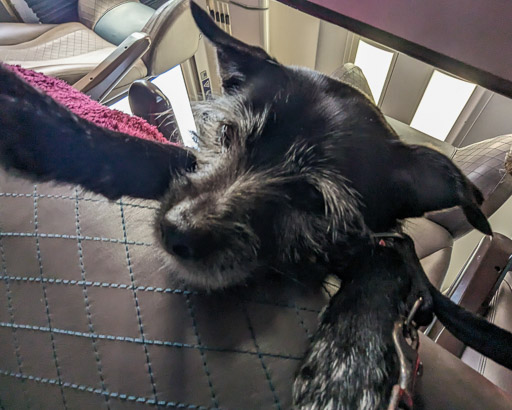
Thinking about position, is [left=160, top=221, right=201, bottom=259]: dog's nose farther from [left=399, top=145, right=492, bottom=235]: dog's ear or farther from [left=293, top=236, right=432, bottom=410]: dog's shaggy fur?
[left=399, top=145, right=492, bottom=235]: dog's ear

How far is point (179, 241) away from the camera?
48cm

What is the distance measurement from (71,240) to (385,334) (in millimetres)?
440

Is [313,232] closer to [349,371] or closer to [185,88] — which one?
[349,371]

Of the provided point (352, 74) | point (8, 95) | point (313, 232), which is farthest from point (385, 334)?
point (352, 74)

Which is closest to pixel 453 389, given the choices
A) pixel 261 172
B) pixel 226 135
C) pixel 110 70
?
pixel 261 172

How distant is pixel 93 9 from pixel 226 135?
2.10m

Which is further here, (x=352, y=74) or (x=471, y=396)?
(x=352, y=74)

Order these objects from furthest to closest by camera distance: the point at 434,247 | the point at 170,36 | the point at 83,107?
the point at 170,36, the point at 434,247, the point at 83,107

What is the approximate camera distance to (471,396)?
15.9 inches

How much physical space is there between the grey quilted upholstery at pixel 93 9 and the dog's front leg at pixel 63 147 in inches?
84.4

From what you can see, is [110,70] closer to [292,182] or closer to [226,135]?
[226,135]

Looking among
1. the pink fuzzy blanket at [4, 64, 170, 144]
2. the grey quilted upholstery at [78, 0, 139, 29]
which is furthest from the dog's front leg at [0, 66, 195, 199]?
the grey quilted upholstery at [78, 0, 139, 29]

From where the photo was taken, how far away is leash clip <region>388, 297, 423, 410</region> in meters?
0.38

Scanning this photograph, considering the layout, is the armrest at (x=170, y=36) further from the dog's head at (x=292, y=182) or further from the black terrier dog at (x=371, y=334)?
the black terrier dog at (x=371, y=334)
